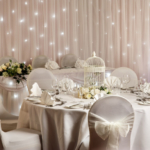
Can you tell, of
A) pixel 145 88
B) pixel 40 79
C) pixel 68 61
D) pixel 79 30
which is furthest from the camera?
pixel 79 30

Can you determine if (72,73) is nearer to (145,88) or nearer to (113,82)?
(113,82)

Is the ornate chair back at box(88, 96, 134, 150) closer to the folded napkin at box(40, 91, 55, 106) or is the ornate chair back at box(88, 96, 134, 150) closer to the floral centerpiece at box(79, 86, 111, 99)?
the folded napkin at box(40, 91, 55, 106)

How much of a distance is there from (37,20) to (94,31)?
1.43m

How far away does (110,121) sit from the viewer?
1.85 metres

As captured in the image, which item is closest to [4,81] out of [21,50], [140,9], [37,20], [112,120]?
[21,50]

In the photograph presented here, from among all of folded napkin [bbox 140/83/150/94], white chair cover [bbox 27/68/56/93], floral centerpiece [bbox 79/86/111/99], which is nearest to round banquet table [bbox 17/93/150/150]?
floral centerpiece [bbox 79/86/111/99]

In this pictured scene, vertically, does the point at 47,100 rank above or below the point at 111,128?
above

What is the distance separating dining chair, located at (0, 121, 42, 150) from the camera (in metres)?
2.15

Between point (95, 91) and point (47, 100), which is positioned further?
point (95, 91)

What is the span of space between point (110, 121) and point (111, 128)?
5 centimetres

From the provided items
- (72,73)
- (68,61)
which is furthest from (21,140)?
(68,61)

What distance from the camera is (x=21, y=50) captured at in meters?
5.68

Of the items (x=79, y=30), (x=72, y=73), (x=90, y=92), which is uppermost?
(x=79, y=30)

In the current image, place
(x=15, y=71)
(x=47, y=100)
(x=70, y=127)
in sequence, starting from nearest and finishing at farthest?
(x=70, y=127) → (x=47, y=100) → (x=15, y=71)
